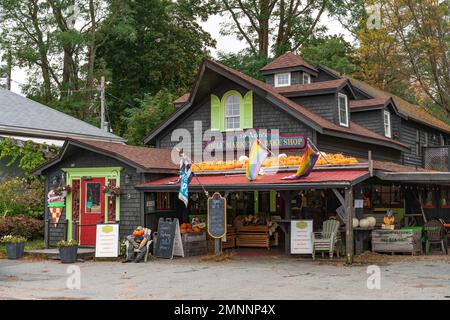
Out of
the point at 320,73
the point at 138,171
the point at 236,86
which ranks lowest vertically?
the point at 138,171

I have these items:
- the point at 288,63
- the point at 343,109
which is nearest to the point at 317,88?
the point at 343,109

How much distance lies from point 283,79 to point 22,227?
13.2m

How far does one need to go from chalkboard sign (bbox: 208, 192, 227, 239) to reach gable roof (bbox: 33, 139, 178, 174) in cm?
260

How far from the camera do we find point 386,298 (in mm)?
10883

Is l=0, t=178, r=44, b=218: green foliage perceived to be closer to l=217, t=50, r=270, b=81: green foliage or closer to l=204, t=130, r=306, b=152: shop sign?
l=204, t=130, r=306, b=152: shop sign

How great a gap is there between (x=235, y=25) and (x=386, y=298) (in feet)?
131

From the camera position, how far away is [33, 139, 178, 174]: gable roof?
1967cm

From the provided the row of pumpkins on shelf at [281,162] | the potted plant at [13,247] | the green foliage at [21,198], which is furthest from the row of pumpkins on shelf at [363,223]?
the green foliage at [21,198]

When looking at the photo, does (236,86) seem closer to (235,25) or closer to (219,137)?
(219,137)

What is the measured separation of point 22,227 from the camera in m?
22.7

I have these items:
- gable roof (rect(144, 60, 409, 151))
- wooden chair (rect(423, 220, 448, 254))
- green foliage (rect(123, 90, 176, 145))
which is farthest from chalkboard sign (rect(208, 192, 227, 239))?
green foliage (rect(123, 90, 176, 145))

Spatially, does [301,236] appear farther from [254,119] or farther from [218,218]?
[254,119]

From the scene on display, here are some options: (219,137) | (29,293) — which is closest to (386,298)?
(29,293)

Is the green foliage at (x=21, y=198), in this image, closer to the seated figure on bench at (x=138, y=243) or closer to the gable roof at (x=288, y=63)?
the seated figure on bench at (x=138, y=243)
